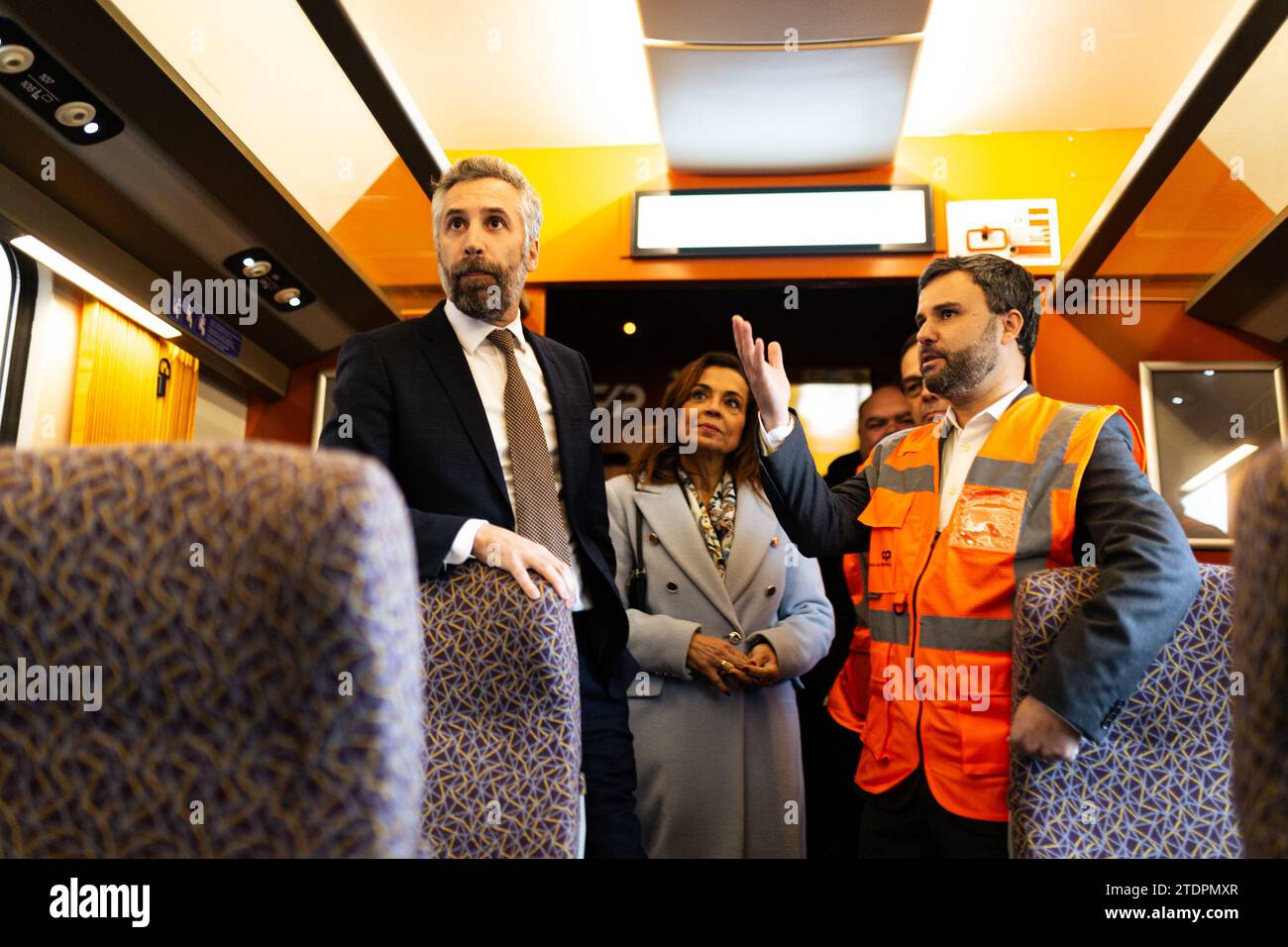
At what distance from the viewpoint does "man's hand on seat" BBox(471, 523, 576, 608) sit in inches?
60.5

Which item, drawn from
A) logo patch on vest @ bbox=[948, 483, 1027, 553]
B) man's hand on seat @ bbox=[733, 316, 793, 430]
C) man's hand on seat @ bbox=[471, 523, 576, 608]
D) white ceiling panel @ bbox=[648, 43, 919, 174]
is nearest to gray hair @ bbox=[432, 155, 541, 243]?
man's hand on seat @ bbox=[733, 316, 793, 430]

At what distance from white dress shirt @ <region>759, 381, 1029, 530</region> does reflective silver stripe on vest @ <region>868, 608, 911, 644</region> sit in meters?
0.21

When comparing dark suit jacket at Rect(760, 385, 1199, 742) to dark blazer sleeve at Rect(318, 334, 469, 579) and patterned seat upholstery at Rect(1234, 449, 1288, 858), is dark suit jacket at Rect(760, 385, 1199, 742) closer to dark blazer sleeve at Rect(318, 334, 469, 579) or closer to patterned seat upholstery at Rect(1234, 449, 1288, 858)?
patterned seat upholstery at Rect(1234, 449, 1288, 858)

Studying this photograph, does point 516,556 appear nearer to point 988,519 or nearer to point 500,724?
point 500,724

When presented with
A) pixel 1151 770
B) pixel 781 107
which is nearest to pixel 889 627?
pixel 1151 770

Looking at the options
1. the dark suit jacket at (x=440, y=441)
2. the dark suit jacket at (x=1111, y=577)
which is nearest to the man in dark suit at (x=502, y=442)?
the dark suit jacket at (x=440, y=441)

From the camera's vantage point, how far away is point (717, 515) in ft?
9.57

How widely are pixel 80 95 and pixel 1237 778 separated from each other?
2840 millimetres

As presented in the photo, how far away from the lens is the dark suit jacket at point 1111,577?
56.9 inches

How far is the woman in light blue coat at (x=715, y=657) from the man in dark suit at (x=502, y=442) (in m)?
0.75

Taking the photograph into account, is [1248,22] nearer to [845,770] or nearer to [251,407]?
[845,770]

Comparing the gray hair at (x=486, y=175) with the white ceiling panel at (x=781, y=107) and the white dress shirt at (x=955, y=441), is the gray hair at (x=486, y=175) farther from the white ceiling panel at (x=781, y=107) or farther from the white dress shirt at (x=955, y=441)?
the white ceiling panel at (x=781, y=107)
